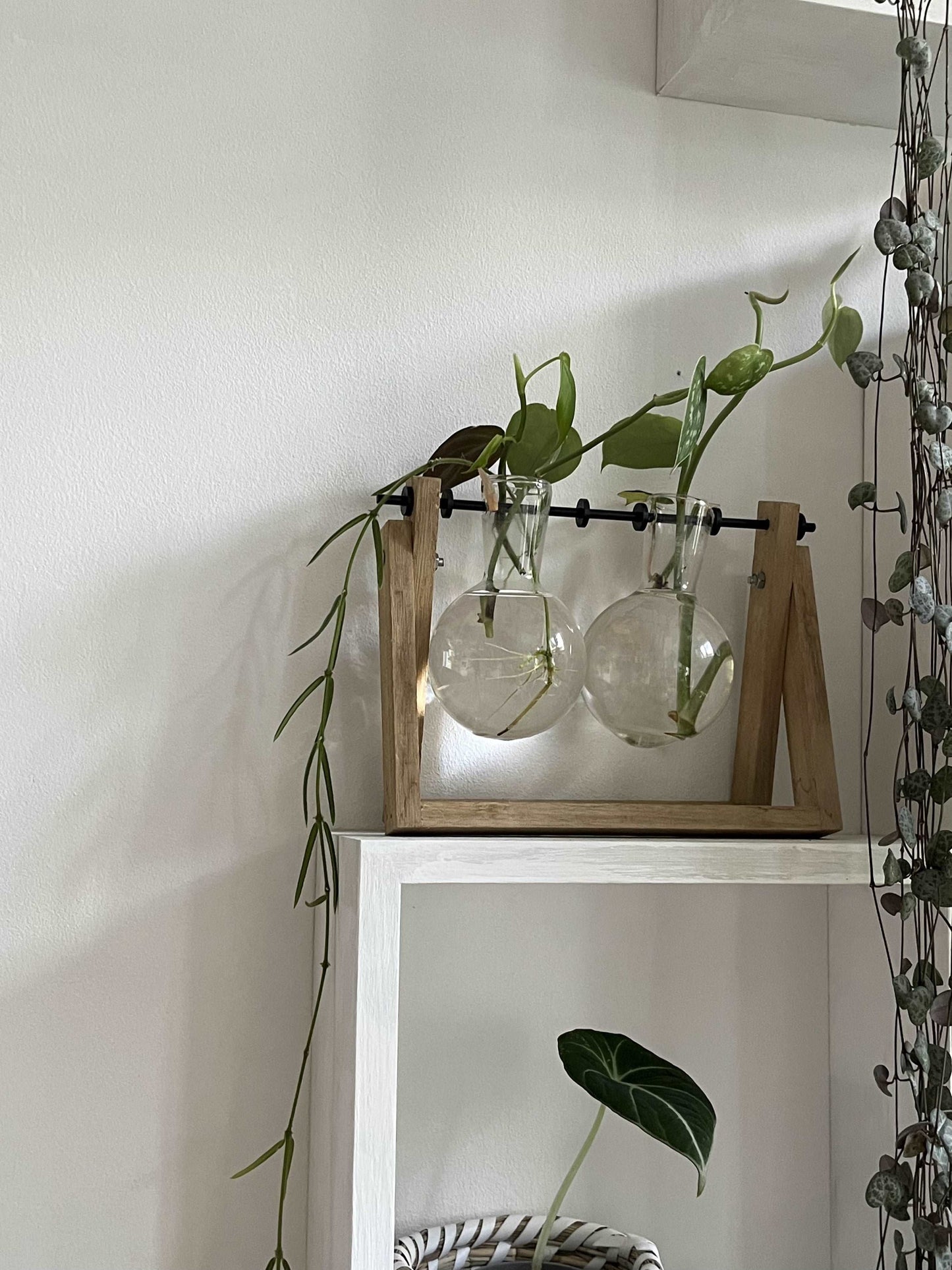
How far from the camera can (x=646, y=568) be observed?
Result: 97cm

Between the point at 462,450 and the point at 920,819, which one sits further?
the point at 462,450

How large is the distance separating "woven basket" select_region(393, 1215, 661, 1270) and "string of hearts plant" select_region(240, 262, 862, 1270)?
13 centimetres

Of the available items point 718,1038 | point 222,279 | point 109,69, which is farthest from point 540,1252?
point 109,69

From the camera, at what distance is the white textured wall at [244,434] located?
952 millimetres

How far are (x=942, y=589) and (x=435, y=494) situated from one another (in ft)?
1.49

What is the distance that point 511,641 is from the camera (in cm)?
89

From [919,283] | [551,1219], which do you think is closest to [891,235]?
[919,283]

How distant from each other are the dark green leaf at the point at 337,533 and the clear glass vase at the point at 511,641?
0.11m

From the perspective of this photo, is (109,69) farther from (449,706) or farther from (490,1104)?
(490,1104)

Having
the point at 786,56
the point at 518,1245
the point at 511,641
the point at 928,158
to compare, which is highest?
the point at 786,56

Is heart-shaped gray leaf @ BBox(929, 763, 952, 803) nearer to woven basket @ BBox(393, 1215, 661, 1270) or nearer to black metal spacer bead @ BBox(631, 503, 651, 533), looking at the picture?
black metal spacer bead @ BBox(631, 503, 651, 533)

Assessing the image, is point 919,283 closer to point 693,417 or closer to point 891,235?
point 891,235

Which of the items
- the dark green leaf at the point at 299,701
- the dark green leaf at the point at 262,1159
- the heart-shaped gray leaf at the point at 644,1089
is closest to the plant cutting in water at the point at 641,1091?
the heart-shaped gray leaf at the point at 644,1089

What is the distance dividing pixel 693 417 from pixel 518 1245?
703mm
